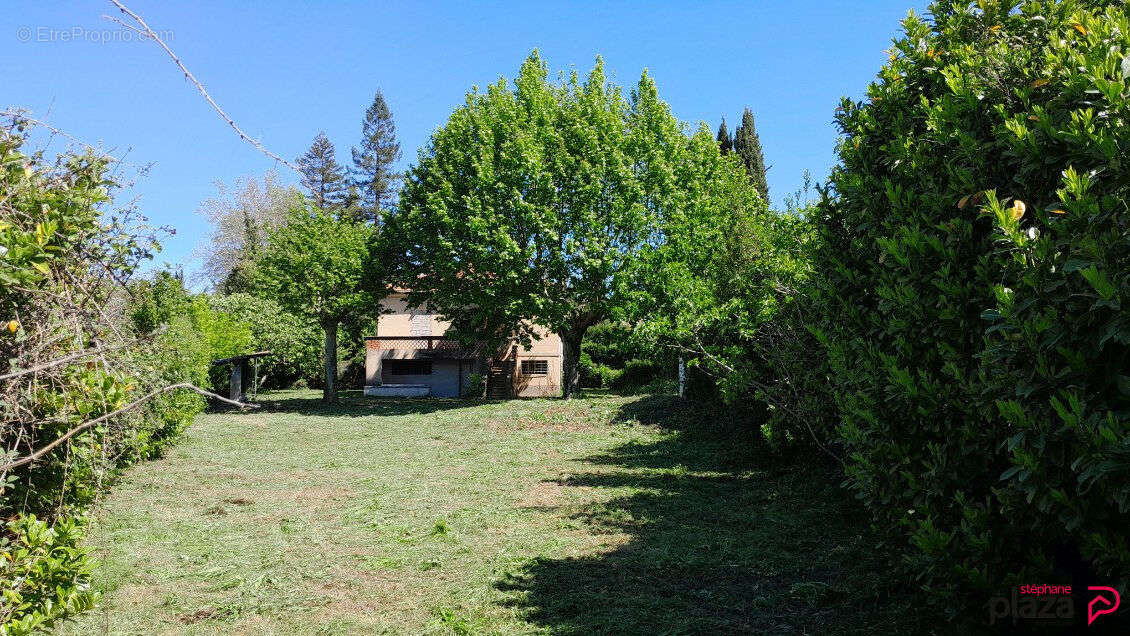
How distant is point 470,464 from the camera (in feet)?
39.5

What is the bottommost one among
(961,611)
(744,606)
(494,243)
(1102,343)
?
(744,606)

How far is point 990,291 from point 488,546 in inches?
195

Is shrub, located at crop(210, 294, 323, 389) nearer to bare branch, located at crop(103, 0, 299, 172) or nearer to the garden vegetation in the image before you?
the garden vegetation

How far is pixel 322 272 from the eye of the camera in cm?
2748

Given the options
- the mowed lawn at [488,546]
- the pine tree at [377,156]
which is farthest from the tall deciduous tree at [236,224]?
the mowed lawn at [488,546]

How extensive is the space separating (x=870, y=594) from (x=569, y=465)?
722 centimetres

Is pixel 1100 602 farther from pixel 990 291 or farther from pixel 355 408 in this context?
pixel 355 408

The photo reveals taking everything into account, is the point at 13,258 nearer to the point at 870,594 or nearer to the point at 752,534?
the point at 870,594

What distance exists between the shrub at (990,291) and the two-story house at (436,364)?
31.9m

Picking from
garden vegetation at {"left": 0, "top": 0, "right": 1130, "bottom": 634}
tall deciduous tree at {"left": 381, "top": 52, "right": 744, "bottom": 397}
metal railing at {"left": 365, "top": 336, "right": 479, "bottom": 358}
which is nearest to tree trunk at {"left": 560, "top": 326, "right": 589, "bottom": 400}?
tall deciduous tree at {"left": 381, "top": 52, "right": 744, "bottom": 397}

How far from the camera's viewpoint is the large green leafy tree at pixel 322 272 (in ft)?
90.5

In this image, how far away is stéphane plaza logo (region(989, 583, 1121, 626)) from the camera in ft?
11.1

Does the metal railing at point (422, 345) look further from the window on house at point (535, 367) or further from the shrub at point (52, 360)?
the shrub at point (52, 360)

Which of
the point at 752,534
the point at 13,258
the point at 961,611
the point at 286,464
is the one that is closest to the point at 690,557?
the point at 752,534
